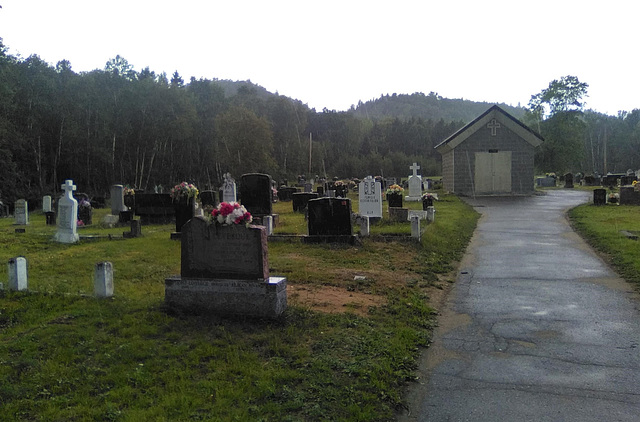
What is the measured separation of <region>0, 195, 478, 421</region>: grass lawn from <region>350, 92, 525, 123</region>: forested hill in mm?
158834

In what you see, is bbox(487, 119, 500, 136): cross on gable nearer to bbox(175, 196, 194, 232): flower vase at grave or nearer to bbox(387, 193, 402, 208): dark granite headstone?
bbox(387, 193, 402, 208): dark granite headstone

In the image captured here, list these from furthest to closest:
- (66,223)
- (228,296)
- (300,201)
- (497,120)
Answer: (497,120) < (300,201) < (66,223) < (228,296)

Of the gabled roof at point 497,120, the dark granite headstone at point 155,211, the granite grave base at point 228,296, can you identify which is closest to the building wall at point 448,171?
the gabled roof at point 497,120

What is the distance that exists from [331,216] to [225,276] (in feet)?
20.6

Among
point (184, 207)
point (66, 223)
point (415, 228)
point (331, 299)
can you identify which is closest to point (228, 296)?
point (331, 299)

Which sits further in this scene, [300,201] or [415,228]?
[300,201]

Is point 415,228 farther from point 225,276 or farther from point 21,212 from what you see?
point 21,212

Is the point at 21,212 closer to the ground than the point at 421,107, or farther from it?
closer to the ground

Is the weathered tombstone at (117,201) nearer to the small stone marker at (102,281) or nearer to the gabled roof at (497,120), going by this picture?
the small stone marker at (102,281)

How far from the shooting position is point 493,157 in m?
32.2

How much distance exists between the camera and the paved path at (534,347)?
425cm

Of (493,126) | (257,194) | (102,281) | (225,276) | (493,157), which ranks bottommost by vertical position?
(102,281)

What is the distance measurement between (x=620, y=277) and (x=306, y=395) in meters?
7.51

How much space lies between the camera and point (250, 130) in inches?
2158
